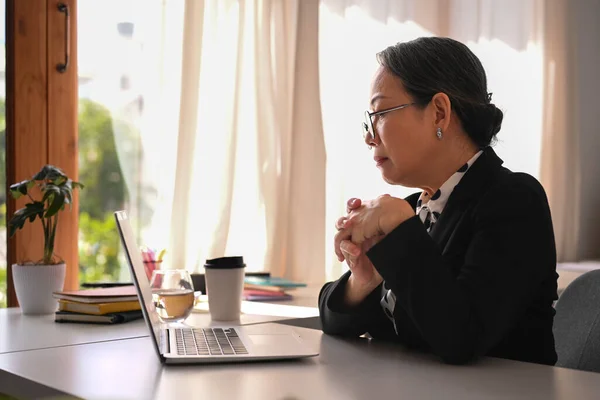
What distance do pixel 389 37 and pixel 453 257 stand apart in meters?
2.49

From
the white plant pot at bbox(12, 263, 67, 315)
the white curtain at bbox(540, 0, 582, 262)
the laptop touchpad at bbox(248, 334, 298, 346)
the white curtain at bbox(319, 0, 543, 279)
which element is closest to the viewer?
the laptop touchpad at bbox(248, 334, 298, 346)

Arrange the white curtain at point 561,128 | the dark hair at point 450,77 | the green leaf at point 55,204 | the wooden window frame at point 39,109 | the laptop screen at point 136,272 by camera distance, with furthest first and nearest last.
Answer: the white curtain at point 561,128, the wooden window frame at point 39,109, the green leaf at point 55,204, the dark hair at point 450,77, the laptop screen at point 136,272

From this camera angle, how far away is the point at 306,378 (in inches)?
46.2

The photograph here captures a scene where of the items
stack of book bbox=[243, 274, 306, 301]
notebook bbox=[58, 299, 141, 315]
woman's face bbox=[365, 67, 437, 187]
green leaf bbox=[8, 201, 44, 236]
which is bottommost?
stack of book bbox=[243, 274, 306, 301]

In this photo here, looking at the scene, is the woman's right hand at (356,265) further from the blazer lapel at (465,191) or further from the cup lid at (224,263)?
the cup lid at (224,263)

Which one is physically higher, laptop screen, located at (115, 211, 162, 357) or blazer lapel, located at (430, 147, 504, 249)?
blazer lapel, located at (430, 147, 504, 249)

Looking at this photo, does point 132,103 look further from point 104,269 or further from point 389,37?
point 389,37

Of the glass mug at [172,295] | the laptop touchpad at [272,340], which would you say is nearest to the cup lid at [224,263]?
the glass mug at [172,295]

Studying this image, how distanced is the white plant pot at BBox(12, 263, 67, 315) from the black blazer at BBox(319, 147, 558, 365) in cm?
88

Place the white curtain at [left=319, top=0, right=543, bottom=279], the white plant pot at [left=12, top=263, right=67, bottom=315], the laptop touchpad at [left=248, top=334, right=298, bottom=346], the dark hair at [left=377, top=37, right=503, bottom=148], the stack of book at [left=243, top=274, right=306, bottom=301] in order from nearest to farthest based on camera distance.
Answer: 1. the laptop touchpad at [left=248, top=334, right=298, bottom=346]
2. the dark hair at [left=377, top=37, right=503, bottom=148]
3. the white plant pot at [left=12, top=263, right=67, bottom=315]
4. the stack of book at [left=243, top=274, right=306, bottom=301]
5. the white curtain at [left=319, top=0, right=543, bottom=279]

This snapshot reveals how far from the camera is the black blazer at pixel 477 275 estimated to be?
129 cm

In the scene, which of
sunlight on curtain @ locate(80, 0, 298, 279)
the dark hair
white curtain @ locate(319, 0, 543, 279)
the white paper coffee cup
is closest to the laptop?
the white paper coffee cup

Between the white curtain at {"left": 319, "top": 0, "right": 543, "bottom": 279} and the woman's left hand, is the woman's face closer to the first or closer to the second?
the woman's left hand

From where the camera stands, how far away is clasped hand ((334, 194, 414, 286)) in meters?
1.34
